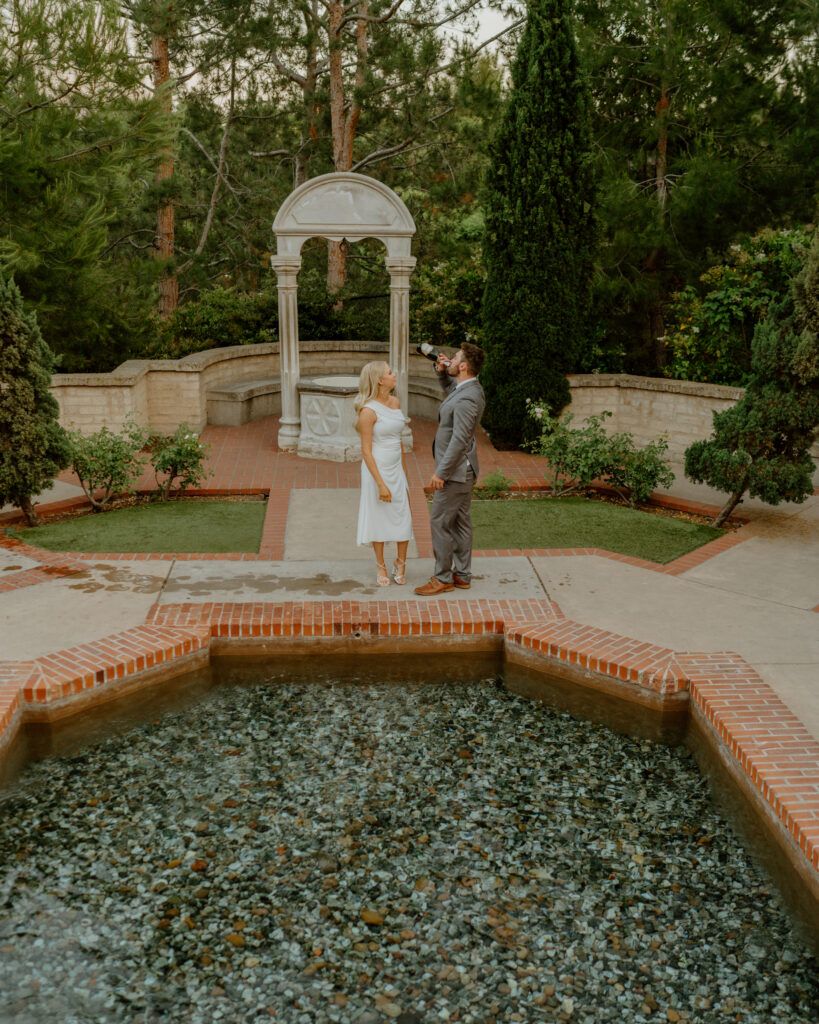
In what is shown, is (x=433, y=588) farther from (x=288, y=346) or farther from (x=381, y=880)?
(x=288, y=346)

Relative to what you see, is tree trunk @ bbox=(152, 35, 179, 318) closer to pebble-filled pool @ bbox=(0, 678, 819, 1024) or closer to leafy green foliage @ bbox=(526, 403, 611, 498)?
leafy green foliage @ bbox=(526, 403, 611, 498)

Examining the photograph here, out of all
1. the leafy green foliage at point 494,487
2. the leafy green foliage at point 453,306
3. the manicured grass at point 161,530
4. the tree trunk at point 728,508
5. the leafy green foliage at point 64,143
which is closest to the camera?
the manicured grass at point 161,530

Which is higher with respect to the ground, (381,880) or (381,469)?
(381,469)

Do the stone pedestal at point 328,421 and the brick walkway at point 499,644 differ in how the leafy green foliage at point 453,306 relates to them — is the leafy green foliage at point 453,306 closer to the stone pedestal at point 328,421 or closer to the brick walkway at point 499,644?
the stone pedestal at point 328,421

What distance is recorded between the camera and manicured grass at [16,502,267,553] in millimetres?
8258

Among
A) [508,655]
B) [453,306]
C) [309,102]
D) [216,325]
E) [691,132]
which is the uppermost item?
[309,102]

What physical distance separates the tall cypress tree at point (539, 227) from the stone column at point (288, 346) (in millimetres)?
2466

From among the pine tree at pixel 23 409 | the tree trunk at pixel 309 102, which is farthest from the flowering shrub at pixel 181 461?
the tree trunk at pixel 309 102

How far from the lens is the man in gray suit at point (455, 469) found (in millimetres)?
6680

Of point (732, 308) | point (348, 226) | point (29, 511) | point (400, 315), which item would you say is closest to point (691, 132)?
point (732, 308)

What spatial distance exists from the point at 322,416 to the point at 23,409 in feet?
13.4

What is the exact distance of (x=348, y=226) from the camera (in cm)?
1111

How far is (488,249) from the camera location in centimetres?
1205

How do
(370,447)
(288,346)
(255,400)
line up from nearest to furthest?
(370,447) → (288,346) → (255,400)
